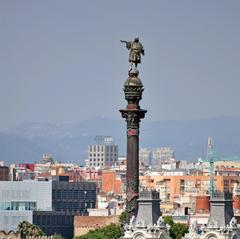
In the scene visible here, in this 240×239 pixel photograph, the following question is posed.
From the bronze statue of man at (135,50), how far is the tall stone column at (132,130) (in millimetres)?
663

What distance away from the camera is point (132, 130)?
103875 millimetres

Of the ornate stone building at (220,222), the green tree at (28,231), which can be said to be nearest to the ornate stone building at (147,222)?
the ornate stone building at (220,222)

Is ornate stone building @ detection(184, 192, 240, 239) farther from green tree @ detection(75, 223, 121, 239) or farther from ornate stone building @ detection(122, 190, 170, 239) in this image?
green tree @ detection(75, 223, 121, 239)

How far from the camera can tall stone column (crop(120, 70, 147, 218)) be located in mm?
101812

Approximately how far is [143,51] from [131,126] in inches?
196

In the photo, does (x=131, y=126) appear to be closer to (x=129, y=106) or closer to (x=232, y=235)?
(x=129, y=106)

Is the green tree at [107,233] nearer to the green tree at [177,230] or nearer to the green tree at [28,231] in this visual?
the green tree at [177,230]

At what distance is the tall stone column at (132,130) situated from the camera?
101812 millimetres

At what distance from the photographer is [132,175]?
102812mm

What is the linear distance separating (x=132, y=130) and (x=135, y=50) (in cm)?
→ 509

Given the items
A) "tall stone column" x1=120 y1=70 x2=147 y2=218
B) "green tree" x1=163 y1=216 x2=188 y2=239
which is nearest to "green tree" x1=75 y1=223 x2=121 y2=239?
"green tree" x1=163 y1=216 x2=188 y2=239

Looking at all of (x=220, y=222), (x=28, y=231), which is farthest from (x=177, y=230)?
(x=28, y=231)

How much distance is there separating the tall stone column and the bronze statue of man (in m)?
0.66

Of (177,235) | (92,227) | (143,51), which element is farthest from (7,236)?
(143,51)
